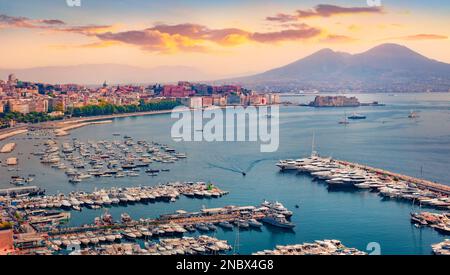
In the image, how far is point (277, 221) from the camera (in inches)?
203

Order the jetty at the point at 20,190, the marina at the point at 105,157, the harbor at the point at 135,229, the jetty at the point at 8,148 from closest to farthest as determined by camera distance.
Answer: the harbor at the point at 135,229, the jetty at the point at 20,190, the marina at the point at 105,157, the jetty at the point at 8,148

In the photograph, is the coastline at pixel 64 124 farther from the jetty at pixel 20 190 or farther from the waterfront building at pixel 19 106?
the jetty at pixel 20 190

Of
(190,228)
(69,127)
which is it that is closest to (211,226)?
(190,228)

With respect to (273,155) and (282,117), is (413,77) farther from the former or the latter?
(273,155)

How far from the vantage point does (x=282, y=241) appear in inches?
186

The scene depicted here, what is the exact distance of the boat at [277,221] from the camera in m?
5.11

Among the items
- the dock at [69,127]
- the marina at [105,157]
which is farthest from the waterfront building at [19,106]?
the marina at [105,157]

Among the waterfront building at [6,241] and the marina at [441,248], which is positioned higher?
the waterfront building at [6,241]

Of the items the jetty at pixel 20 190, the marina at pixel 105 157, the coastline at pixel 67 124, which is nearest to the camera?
the jetty at pixel 20 190

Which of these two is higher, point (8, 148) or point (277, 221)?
point (8, 148)

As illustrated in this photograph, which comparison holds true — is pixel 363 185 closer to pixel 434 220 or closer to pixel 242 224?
pixel 434 220

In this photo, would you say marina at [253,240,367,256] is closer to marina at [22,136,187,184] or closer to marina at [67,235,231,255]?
marina at [67,235,231,255]

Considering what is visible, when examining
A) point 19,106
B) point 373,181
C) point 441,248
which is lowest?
point 441,248

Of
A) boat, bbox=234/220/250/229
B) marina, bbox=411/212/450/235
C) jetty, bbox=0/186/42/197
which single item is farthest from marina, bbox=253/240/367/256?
jetty, bbox=0/186/42/197
